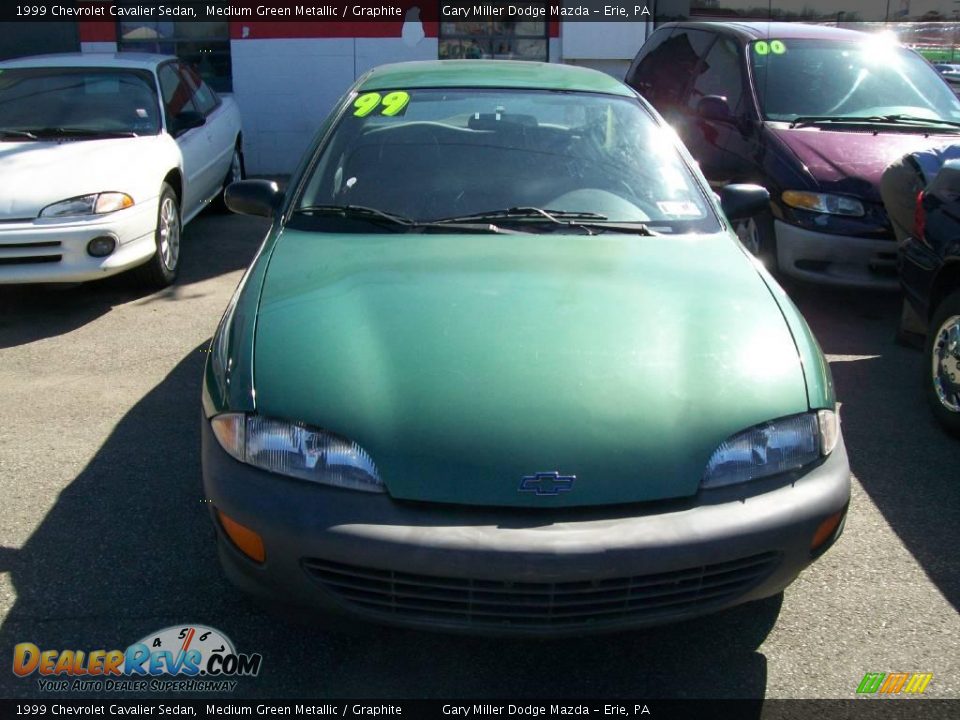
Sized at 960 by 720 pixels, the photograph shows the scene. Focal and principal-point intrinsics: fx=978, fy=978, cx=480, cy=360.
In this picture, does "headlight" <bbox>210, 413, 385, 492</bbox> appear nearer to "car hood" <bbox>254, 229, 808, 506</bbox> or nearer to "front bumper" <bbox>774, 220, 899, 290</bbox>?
"car hood" <bbox>254, 229, 808, 506</bbox>

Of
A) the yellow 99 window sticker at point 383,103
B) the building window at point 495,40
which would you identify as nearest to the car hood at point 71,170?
the yellow 99 window sticker at point 383,103

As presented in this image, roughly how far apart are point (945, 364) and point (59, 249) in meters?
4.88

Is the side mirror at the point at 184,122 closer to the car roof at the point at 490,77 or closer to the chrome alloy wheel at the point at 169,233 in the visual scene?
the chrome alloy wheel at the point at 169,233

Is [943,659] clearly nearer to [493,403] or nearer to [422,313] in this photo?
[493,403]

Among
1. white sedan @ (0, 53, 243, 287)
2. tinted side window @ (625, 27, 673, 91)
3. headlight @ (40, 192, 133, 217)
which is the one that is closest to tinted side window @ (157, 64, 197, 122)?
white sedan @ (0, 53, 243, 287)

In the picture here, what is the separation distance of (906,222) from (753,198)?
1584 millimetres

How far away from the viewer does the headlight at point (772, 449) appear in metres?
2.52

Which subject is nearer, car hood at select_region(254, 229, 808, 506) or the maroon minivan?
car hood at select_region(254, 229, 808, 506)

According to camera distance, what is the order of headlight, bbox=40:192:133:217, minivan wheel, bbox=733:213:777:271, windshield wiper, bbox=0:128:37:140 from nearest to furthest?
headlight, bbox=40:192:133:217
minivan wheel, bbox=733:213:777:271
windshield wiper, bbox=0:128:37:140

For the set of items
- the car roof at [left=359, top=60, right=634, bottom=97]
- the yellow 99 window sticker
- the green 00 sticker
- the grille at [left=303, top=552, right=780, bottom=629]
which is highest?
the car roof at [left=359, top=60, right=634, bottom=97]

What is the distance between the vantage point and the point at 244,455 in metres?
2.56

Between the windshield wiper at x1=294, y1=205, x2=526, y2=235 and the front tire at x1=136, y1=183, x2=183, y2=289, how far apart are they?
3.15m

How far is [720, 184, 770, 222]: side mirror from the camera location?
4078 millimetres

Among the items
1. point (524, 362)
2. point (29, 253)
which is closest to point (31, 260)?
point (29, 253)
